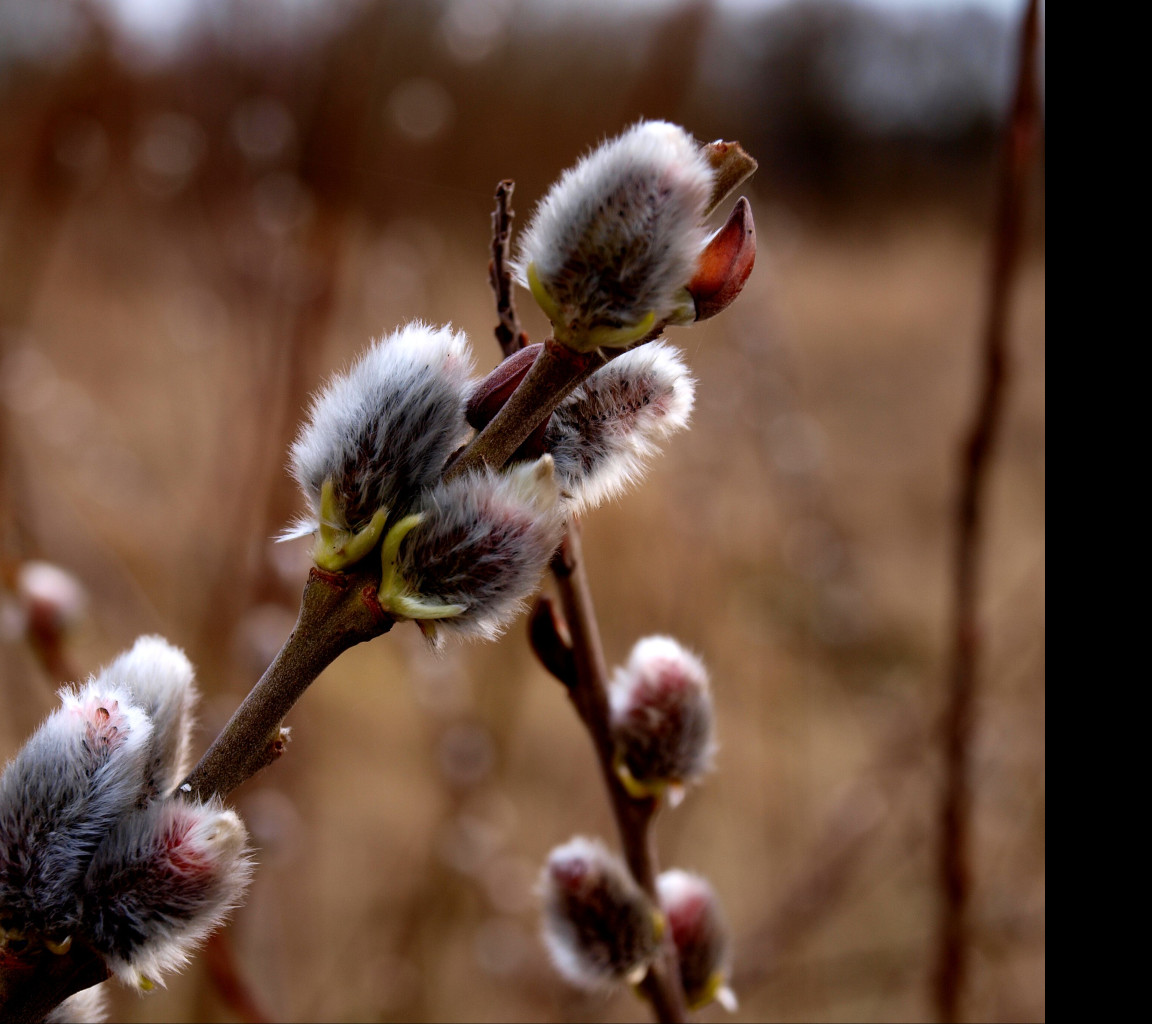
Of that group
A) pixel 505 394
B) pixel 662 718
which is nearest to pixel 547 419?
pixel 505 394

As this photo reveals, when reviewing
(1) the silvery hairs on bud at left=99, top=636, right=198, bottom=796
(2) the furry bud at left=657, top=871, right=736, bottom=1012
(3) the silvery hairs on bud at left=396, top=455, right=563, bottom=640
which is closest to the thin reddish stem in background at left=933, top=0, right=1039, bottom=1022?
(2) the furry bud at left=657, top=871, right=736, bottom=1012

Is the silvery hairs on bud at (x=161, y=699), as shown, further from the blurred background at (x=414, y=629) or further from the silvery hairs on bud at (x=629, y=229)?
the blurred background at (x=414, y=629)

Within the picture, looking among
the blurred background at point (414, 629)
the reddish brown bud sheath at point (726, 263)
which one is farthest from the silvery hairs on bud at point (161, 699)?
the blurred background at point (414, 629)

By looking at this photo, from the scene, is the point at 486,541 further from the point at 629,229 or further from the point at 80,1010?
the point at 80,1010

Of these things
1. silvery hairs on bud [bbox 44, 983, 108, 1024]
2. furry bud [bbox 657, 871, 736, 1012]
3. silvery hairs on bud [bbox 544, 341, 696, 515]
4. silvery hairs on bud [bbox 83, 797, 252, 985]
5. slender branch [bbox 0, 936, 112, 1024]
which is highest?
silvery hairs on bud [bbox 544, 341, 696, 515]

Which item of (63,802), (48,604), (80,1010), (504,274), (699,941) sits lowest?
(699,941)

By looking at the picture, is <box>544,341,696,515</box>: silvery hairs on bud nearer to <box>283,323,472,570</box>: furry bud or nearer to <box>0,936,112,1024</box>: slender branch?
<box>283,323,472,570</box>: furry bud
